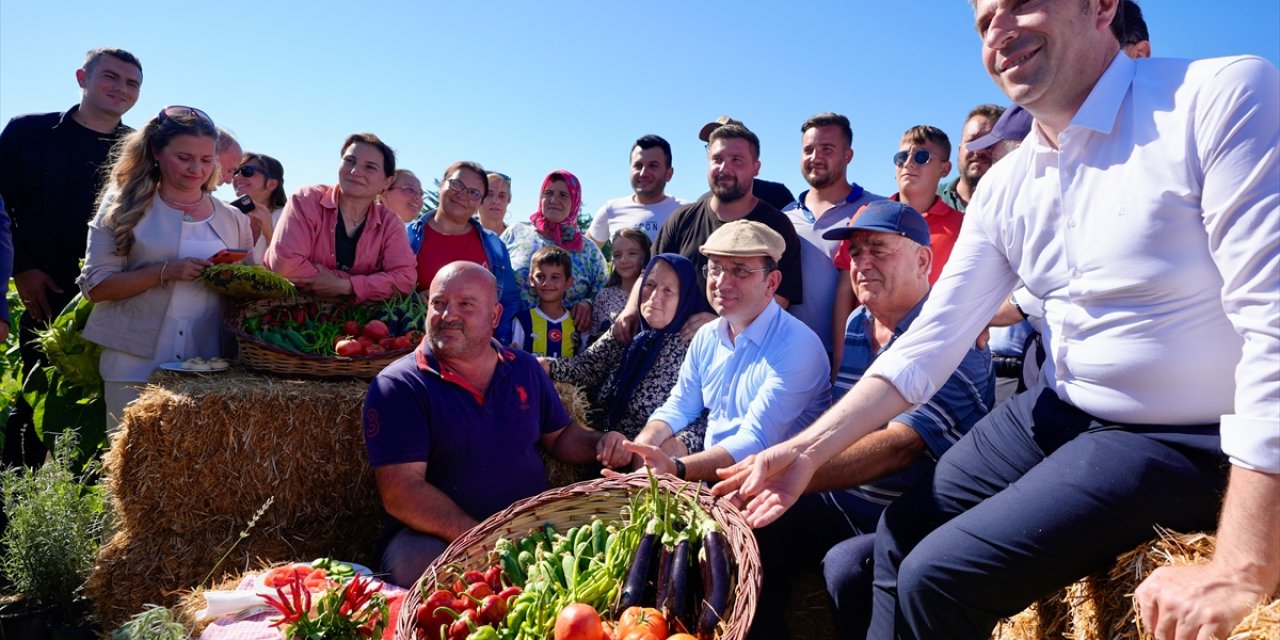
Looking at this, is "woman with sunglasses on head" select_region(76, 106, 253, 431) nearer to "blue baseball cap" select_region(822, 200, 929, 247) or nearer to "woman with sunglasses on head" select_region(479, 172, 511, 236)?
"woman with sunglasses on head" select_region(479, 172, 511, 236)

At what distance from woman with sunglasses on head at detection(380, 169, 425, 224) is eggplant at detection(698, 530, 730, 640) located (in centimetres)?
511

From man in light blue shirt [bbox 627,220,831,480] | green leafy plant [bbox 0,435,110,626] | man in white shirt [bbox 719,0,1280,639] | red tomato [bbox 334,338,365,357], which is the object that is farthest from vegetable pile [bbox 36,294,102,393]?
man in white shirt [bbox 719,0,1280,639]

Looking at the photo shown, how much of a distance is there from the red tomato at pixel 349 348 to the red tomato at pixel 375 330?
0.16 metres

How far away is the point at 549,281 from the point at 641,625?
13.1 feet

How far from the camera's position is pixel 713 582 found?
2584mm

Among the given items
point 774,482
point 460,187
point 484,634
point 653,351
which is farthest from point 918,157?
point 484,634

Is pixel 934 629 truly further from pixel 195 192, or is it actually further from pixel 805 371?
pixel 195 192

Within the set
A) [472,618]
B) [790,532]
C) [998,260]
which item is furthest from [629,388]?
[998,260]

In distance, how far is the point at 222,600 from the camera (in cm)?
327

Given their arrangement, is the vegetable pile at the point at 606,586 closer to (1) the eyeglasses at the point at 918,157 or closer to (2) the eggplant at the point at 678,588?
(2) the eggplant at the point at 678,588

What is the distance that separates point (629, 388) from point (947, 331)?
2820mm

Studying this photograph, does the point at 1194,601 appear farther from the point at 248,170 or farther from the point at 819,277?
the point at 248,170

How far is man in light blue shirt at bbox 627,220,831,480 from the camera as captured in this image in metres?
4.00

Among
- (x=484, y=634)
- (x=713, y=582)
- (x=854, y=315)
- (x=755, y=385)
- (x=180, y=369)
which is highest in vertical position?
(x=854, y=315)
